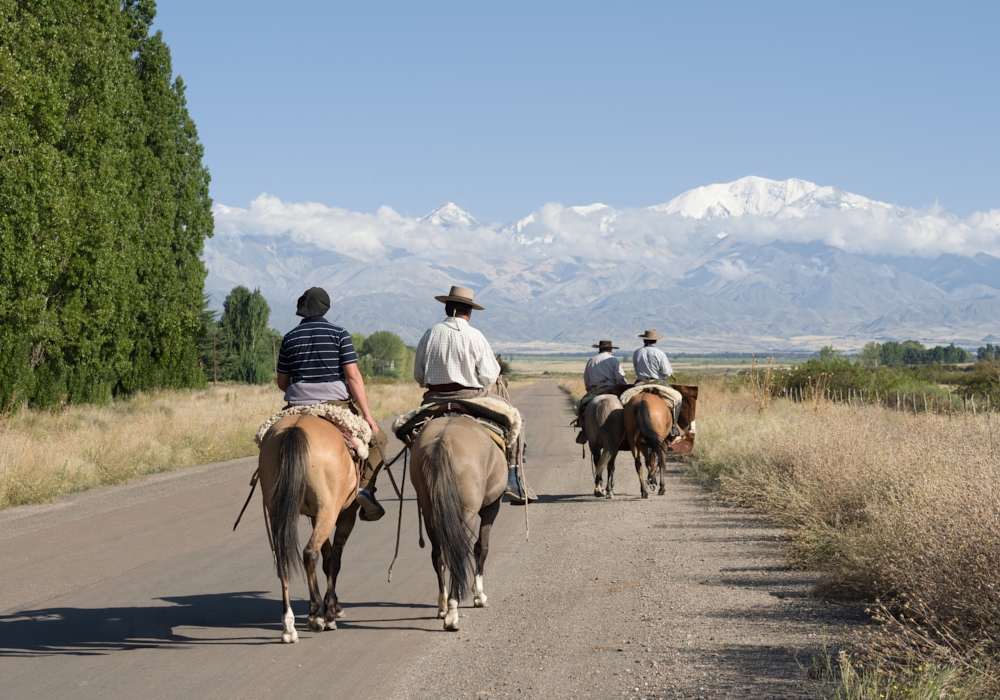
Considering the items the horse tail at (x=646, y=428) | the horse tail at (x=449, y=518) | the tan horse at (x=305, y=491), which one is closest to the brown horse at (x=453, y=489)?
the horse tail at (x=449, y=518)

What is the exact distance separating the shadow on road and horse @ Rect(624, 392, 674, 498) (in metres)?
7.60

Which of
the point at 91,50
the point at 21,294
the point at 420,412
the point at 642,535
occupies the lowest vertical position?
the point at 642,535

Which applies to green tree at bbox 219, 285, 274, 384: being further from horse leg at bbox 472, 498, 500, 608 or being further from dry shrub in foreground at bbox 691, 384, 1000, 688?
horse leg at bbox 472, 498, 500, 608

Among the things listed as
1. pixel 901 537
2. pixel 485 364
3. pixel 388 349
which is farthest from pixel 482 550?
A: pixel 388 349

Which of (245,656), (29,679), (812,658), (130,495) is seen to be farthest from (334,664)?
(130,495)

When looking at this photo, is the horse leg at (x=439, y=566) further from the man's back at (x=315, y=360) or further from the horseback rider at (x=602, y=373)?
the horseback rider at (x=602, y=373)

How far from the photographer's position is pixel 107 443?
18.4m

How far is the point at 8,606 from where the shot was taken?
773cm

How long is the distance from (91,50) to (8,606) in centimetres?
2145

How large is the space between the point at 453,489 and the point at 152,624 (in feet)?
8.68

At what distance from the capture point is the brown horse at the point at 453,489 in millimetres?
7043

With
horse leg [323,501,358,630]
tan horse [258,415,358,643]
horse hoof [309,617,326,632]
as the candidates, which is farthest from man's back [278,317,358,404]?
horse hoof [309,617,326,632]

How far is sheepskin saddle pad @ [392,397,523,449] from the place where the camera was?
8.03 meters

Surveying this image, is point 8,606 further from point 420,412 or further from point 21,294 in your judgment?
point 21,294
